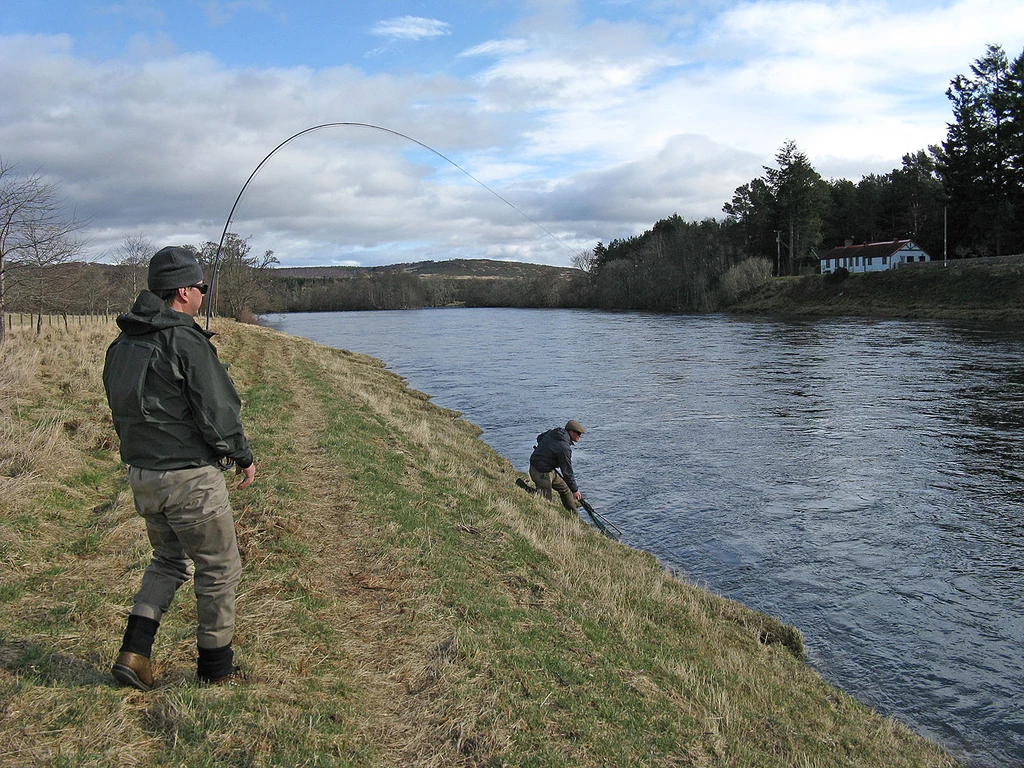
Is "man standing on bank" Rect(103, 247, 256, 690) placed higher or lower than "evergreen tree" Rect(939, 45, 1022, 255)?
lower

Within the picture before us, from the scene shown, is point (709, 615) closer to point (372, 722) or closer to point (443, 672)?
point (443, 672)

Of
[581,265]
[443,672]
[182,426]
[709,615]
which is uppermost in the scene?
[581,265]

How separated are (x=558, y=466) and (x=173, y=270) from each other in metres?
8.76

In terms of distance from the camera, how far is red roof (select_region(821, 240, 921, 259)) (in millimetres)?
78875

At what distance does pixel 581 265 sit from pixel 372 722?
444 feet

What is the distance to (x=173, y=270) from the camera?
3.73 metres

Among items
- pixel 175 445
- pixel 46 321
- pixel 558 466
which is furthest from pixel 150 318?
pixel 46 321

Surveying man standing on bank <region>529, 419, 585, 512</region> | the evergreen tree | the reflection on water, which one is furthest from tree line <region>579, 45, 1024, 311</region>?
man standing on bank <region>529, 419, 585, 512</region>

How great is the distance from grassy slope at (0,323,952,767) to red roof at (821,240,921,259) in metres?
81.6

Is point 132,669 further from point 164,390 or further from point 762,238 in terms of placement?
point 762,238

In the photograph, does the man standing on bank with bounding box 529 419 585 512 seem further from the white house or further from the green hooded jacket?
the white house

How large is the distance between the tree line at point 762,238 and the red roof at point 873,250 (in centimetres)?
304

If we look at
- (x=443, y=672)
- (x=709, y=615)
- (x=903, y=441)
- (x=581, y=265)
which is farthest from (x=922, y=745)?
(x=581, y=265)

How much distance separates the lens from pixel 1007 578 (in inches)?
377
